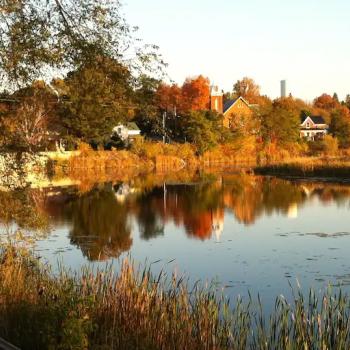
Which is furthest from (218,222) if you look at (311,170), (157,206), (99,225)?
(311,170)

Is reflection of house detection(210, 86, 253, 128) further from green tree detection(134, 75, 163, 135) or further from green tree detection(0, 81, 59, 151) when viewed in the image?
green tree detection(134, 75, 163, 135)

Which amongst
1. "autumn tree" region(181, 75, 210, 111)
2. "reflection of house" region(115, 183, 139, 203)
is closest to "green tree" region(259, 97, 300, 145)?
"autumn tree" region(181, 75, 210, 111)

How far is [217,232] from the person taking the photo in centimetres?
2061

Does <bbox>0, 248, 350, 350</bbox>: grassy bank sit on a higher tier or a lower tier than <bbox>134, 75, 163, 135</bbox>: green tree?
lower

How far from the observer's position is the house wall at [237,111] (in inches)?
2808

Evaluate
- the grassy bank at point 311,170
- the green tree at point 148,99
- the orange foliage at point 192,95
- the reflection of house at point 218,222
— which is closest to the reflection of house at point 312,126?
the orange foliage at point 192,95

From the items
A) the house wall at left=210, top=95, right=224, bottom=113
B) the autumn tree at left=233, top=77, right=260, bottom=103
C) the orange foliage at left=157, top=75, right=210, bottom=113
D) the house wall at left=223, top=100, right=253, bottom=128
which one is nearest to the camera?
the house wall at left=223, top=100, right=253, bottom=128

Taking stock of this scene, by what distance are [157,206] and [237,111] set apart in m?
46.2

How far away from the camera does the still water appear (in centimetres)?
1426

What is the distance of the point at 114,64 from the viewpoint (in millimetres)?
9930

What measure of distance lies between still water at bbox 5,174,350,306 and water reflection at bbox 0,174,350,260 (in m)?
0.04

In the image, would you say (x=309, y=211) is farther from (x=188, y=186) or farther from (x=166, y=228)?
(x=188, y=186)

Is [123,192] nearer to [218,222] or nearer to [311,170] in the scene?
[218,222]

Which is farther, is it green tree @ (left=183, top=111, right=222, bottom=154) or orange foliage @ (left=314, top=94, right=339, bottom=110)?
orange foliage @ (left=314, top=94, right=339, bottom=110)
